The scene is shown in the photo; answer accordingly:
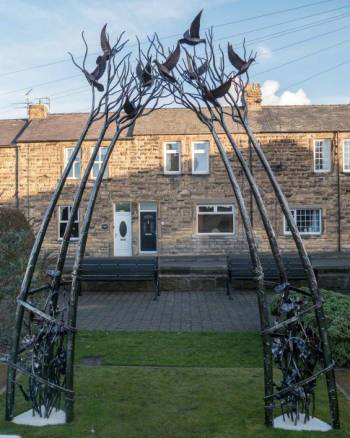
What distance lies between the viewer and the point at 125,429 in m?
4.69

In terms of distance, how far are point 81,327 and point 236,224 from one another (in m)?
15.3

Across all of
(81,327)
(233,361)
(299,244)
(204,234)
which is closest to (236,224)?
(204,234)

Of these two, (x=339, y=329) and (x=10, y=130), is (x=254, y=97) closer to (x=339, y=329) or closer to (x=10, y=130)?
(x=10, y=130)

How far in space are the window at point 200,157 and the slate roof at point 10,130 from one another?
31.0ft

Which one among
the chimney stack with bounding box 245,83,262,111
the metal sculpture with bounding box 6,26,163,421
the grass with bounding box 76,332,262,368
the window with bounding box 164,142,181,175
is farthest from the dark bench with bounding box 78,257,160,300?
the chimney stack with bounding box 245,83,262,111

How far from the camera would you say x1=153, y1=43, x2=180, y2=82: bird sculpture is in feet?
16.3

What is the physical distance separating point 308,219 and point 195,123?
7.38m

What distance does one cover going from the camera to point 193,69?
5074mm

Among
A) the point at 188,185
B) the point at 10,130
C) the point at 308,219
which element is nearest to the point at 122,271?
the point at 188,185

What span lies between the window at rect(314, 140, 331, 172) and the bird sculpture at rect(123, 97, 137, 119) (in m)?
20.2

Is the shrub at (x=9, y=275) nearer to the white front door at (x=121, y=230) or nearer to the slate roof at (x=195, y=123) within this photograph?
the white front door at (x=121, y=230)

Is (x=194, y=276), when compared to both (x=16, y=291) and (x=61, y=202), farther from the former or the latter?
(x=61, y=202)

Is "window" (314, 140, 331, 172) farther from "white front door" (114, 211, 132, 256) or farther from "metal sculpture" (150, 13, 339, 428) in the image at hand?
"metal sculpture" (150, 13, 339, 428)

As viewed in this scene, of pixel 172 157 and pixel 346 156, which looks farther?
pixel 172 157
